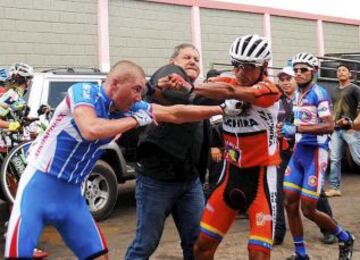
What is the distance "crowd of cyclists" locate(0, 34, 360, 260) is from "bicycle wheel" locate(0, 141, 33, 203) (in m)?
2.86

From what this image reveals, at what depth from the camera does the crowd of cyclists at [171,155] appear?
3.52 meters

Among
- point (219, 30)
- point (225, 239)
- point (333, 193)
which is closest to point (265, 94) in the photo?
point (225, 239)

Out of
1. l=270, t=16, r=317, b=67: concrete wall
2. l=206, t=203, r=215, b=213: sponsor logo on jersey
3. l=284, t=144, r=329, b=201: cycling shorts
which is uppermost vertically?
l=270, t=16, r=317, b=67: concrete wall

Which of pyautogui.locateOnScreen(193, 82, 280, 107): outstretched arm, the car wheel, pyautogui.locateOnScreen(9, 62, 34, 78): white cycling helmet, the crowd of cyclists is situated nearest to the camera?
the crowd of cyclists

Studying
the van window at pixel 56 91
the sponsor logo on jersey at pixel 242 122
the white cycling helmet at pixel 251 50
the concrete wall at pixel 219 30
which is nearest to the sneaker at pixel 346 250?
the sponsor logo on jersey at pixel 242 122

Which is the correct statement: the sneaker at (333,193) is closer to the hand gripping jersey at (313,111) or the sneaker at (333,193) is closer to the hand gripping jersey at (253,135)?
the hand gripping jersey at (313,111)

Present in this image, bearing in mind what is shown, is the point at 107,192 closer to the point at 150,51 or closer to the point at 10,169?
the point at 10,169

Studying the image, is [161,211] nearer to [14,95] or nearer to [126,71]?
[126,71]

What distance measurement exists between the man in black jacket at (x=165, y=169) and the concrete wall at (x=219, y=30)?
40.7ft

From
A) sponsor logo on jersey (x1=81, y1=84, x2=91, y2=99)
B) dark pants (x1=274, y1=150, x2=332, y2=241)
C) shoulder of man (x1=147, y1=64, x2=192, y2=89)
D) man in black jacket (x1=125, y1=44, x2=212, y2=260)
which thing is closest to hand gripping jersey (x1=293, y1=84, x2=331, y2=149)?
dark pants (x1=274, y1=150, x2=332, y2=241)

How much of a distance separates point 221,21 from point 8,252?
14740 millimetres

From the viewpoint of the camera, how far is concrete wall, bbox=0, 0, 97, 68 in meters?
12.7

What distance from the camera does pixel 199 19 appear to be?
55.7ft

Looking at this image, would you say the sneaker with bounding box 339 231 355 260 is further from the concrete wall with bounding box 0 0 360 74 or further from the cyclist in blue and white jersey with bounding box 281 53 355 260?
the concrete wall with bounding box 0 0 360 74
